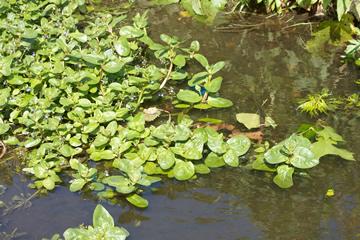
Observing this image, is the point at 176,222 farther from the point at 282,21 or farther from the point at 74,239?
the point at 282,21

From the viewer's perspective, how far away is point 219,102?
406 cm

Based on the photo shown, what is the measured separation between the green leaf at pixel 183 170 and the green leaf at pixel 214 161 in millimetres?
128

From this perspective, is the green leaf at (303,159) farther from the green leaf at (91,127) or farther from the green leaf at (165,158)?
the green leaf at (91,127)

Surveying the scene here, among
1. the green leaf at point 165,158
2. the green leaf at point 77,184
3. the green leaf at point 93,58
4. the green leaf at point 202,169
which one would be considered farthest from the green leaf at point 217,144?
the green leaf at point 93,58

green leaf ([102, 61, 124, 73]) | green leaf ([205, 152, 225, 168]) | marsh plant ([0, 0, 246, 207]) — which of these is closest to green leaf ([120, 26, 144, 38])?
marsh plant ([0, 0, 246, 207])

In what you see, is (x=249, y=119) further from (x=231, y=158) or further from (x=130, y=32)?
(x=130, y=32)

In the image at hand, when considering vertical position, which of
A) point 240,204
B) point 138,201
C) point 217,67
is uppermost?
point 217,67

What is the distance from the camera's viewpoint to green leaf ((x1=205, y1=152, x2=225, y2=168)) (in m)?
3.47

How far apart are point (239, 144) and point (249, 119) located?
0.52 meters

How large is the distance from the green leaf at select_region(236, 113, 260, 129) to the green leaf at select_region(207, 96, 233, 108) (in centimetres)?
11

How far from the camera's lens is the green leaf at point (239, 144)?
347 cm

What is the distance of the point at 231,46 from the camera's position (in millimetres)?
5164

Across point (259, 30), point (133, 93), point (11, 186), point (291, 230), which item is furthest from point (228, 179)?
point (259, 30)

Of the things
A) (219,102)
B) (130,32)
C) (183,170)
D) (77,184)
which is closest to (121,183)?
(77,184)
